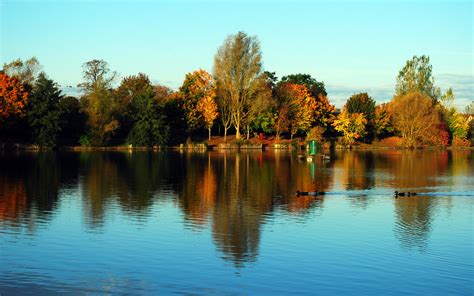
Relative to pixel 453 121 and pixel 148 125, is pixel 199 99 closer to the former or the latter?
pixel 148 125

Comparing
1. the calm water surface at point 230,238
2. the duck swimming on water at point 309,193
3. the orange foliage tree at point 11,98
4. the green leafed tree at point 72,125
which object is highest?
the orange foliage tree at point 11,98

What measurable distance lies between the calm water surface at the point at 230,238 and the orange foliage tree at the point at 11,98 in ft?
138

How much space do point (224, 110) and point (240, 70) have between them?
8.26 m

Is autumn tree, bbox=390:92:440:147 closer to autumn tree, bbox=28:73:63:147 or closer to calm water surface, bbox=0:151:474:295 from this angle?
autumn tree, bbox=28:73:63:147

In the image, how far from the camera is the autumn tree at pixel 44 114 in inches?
3046

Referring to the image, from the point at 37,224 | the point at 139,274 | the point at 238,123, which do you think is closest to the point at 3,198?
the point at 37,224

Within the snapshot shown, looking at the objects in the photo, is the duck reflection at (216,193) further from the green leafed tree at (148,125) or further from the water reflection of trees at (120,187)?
the green leafed tree at (148,125)

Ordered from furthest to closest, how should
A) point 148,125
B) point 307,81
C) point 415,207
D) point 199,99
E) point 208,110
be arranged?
1. point 307,81
2. point 199,99
3. point 208,110
4. point 148,125
5. point 415,207

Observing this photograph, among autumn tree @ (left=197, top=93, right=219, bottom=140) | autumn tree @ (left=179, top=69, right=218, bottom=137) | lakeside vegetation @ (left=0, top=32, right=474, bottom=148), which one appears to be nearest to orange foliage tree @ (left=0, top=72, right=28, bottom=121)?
lakeside vegetation @ (left=0, top=32, right=474, bottom=148)

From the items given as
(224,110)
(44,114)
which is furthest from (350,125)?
(44,114)

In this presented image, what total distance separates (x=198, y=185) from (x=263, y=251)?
60.3ft

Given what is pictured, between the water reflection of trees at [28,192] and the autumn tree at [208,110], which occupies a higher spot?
the autumn tree at [208,110]

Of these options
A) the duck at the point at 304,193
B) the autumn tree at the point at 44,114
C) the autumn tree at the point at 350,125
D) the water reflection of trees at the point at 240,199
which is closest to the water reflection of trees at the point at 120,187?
the water reflection of trees at the point at 240,199

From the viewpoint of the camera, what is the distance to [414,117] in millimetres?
104812
